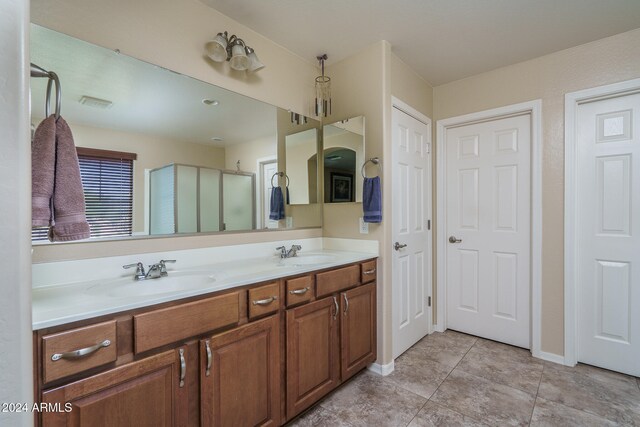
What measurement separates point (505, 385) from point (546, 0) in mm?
2450

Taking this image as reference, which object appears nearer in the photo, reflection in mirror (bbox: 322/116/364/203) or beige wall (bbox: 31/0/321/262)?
beige wall (bbox: 31/0/321/262)

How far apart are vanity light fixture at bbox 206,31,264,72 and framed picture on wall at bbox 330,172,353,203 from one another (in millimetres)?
1002

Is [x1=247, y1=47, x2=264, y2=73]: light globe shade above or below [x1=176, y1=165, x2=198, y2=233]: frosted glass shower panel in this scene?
above

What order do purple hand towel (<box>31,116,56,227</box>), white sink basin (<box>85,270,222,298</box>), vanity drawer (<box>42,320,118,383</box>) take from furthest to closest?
white sink basin (<box>85,270,222,298</box>) < purple hand towel (<box>31,116,56,227</box>) < vanity drawer (<box>42,320,118,383</box>)

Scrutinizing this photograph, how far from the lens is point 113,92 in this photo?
4.77ft

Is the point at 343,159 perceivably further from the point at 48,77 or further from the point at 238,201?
the point at 48,77

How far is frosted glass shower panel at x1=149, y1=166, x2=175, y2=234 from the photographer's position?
157cm

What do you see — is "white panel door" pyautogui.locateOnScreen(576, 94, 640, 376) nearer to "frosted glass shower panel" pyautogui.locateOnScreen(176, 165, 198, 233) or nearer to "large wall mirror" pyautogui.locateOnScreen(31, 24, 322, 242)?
"large wall mirror" pyautogui.locateOnScreen(31, 24, 322, 242)

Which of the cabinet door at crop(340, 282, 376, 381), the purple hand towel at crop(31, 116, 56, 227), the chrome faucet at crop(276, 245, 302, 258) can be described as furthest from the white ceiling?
the cabinet door at crop(340, 282, 376, 381)

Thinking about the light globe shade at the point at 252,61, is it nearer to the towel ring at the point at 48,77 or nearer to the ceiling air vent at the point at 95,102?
the ceiling air vent at the point at 95,102

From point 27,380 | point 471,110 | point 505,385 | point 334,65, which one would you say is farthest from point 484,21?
point 27,380

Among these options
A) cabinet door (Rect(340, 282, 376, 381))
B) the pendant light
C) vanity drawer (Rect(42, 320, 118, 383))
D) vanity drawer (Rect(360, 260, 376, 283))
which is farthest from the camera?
the pendant light

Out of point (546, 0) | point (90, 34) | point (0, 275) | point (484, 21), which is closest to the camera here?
point (0, 275)

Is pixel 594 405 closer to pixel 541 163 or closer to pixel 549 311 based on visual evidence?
pixel 549 311
